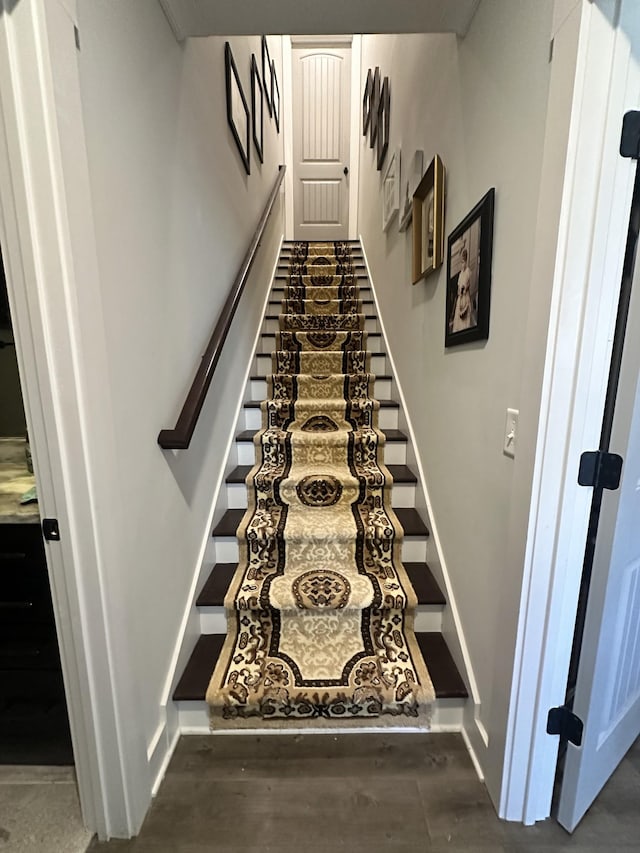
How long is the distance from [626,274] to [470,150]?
2.26ft

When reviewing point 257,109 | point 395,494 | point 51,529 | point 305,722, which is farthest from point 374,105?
point 305,722

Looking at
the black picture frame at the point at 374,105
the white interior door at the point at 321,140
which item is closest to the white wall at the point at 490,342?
the black picture frame at the point at 374,105

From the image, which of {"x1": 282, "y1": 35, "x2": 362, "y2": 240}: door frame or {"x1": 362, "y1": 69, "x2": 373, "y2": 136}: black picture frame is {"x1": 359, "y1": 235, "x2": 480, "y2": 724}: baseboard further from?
{"x1": 282, "y1": 35, "x2": 362, "y2": 240}: door frame

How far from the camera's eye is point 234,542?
5.71ft

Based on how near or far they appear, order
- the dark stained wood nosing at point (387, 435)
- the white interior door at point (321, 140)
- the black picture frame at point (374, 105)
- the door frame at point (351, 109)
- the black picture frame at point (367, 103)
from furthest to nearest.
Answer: the white interior door at point (321, 140)
the door frame at point (351, 109)
the black picture frame at point (367, 103)
the black picture frame at point (374, 105)
the dark stained wood nosing at point (387, 435)

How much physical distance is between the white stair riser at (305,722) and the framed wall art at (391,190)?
2.52 meters

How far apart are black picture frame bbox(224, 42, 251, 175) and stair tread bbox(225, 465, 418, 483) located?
1.84 m

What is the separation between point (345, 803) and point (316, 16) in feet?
7.83

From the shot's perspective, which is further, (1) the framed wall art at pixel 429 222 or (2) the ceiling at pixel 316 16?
(1) the framed wall art at pixel 429 222

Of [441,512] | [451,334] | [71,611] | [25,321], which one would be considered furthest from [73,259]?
[441,512]

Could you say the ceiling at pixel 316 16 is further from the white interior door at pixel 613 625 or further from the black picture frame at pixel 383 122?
the black picture frame at pixel 383 122

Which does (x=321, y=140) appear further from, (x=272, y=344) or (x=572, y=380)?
(x=572, y=380)

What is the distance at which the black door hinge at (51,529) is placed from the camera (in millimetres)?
879

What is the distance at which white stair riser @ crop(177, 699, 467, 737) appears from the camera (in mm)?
1300
